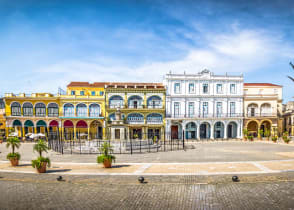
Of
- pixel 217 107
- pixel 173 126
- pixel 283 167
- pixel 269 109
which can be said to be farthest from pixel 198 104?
pixel 283 167

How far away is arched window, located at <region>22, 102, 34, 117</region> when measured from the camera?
127 feet

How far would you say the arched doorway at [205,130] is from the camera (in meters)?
40.6

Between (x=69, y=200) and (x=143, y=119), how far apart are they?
98.1ft

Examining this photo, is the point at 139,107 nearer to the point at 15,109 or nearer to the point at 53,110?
the point at 53,110

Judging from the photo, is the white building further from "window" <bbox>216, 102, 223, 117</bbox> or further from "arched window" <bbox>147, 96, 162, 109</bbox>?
"arched window" <bbox>147, 96, 162, 109</bbox>

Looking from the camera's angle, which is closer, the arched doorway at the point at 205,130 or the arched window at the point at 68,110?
the arched window at the point at 68,110

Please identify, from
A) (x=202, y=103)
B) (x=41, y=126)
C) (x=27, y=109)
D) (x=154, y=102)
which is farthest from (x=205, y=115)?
(x=27, y=109)

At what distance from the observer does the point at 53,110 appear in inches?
1544

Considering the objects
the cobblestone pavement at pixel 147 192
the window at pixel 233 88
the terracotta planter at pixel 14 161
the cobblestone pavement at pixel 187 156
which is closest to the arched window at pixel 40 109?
the cobblestone pavement at pixel 187 156

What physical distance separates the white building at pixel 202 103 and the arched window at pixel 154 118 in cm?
160

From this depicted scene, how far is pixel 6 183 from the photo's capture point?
11828 millimetres

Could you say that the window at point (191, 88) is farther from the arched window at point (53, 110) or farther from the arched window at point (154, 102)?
the arched window at point (53, 110)

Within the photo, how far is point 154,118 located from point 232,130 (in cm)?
1687

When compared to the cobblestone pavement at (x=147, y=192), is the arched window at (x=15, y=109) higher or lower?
higher
